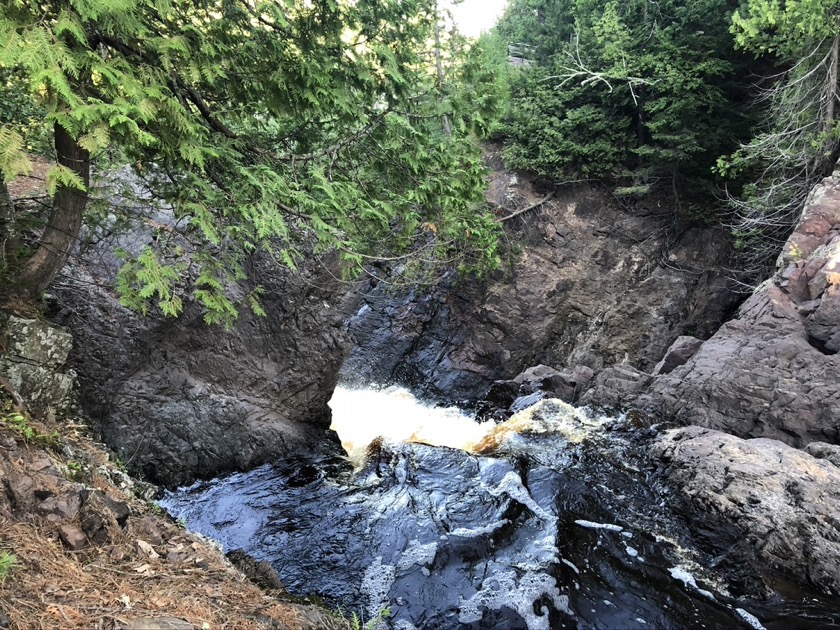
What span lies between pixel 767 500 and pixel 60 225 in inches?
352

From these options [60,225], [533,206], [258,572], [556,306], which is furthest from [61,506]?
[533,206]

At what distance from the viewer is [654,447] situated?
844 centimetres

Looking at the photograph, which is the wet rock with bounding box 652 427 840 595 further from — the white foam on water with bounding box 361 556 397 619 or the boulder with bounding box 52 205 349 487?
the boulder with bounding box 52 205 349 487

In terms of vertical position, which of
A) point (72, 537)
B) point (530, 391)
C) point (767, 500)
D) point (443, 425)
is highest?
point (530, 391)

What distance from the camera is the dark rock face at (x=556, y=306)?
50.5ft

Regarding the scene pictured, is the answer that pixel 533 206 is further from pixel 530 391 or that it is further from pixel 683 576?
pixel 683 576

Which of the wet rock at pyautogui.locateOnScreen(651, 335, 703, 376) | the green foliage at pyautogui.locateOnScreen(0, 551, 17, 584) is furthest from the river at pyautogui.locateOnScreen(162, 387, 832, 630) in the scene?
the green foliage at pyautogui.locateOnScreen(0, 551, 17, 584)

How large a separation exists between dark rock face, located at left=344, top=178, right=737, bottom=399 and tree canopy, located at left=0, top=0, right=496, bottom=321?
10.0m


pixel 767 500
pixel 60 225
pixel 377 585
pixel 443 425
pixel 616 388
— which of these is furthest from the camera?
pixel 443 425

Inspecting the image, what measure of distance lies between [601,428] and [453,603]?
5.88 metres

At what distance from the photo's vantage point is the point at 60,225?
4578 millimetres

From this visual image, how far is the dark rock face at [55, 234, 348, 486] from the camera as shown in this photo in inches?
260

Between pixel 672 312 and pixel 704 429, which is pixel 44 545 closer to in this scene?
pixel 704 429

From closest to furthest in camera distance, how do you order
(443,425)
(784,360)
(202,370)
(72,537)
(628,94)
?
(72,537)
(202,370)
(784,360)
(443,425)
(628,94)
